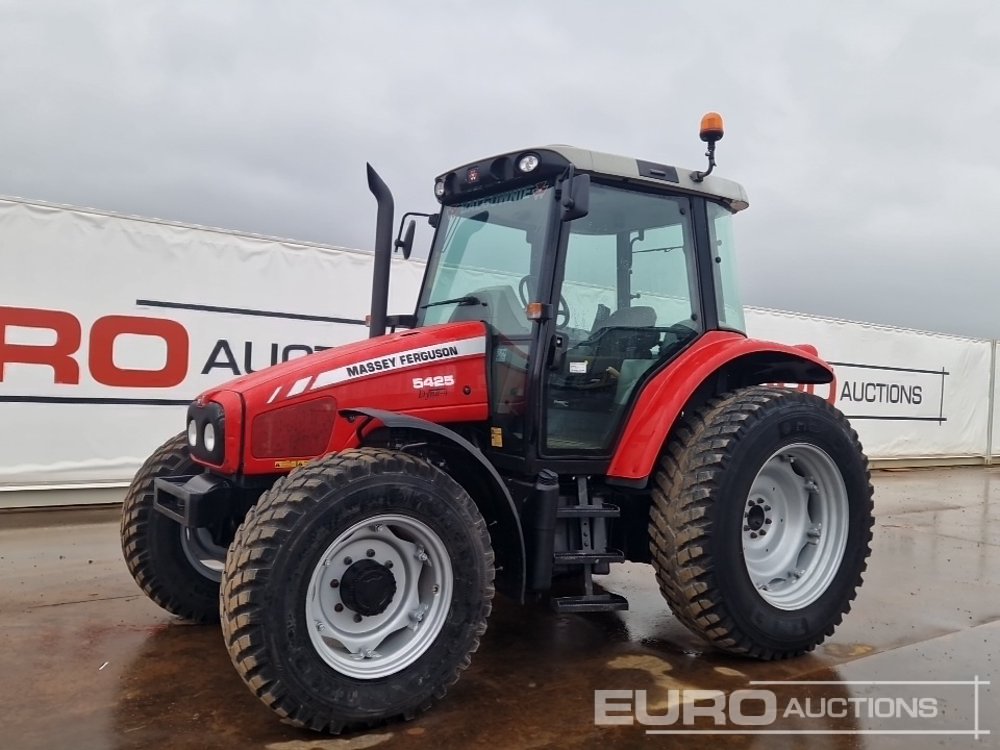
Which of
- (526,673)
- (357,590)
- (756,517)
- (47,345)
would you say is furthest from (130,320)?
(756,517)

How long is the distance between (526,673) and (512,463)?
950 mm

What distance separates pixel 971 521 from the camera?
28.1 ft

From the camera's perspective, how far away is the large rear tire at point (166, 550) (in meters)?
4.03

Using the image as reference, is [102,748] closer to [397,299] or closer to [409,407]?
[409,407]

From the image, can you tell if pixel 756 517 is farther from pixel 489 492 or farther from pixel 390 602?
pixel 390 602

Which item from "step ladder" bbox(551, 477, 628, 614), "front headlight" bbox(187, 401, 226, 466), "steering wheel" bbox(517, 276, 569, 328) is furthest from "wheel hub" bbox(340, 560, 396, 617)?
"steering wheel" bbox(517, 276, 569, 328)

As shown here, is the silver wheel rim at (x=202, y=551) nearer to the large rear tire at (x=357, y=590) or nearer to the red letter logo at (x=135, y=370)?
the large rear tire at (x=357, y=590)

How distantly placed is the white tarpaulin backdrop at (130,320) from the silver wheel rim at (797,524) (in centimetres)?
556

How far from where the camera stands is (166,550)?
159 inches

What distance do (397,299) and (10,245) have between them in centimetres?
377

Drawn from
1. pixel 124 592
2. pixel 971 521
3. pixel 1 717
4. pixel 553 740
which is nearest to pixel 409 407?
pixel 553 740

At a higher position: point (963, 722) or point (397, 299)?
point (397, 299)

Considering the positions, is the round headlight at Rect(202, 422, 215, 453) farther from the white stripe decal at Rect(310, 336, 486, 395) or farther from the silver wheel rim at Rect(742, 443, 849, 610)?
the silver wheel rim at Rect(742, 443, 849, 610)

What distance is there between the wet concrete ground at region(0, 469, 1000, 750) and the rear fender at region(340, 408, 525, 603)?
49 cm
